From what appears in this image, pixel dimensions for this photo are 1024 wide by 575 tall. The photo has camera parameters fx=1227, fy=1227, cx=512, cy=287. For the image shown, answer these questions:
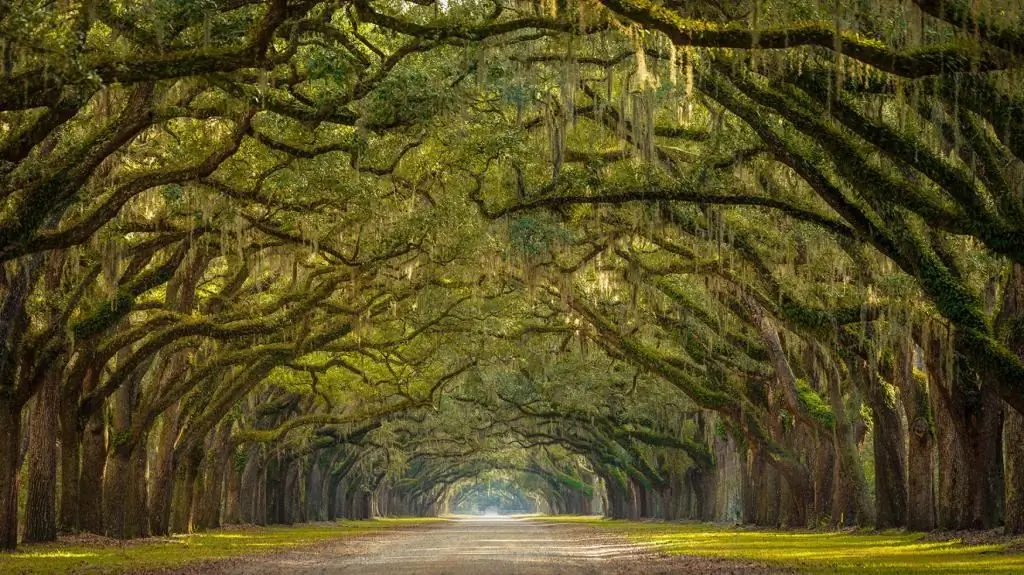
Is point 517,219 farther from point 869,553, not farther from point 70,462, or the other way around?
point 70,462

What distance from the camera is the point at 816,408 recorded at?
1307 inches

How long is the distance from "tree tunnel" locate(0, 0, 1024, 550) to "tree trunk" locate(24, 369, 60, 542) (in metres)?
0.06

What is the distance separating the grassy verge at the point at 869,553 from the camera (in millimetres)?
17234

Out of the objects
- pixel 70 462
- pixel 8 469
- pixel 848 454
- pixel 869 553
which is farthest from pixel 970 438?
pixel 70 462

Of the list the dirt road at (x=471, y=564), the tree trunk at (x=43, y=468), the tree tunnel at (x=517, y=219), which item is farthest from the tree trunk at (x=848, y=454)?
the tree trunk at (x=43, y=468)

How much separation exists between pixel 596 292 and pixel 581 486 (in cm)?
6492

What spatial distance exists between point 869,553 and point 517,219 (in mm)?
8837

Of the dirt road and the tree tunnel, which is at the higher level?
the tree tunnel

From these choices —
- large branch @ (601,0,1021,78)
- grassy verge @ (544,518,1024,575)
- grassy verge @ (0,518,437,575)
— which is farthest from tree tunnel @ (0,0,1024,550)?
grassy verge @ (544,518,1024,575)

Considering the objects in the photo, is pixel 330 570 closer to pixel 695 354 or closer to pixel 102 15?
pixel 102 15

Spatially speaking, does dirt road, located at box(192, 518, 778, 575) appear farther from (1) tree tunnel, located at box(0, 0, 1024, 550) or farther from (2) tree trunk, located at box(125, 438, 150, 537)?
(2) tree trunk, located at box(125, 438, 150, 537)

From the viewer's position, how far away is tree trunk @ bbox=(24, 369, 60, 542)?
25.4 metres

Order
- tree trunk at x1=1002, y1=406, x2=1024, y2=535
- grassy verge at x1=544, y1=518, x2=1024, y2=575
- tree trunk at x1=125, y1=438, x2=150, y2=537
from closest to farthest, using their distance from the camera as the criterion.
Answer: grassy verge at x1=544, y1=518, x2=1024, y2=575 < tree trunk at x1=1002, y1=406, x2=1024, y2=535 < tree trunk at x1=125, y1=438, x2=150, y2=537

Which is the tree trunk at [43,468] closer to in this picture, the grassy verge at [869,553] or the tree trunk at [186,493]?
the tree trunk at [186,493]
